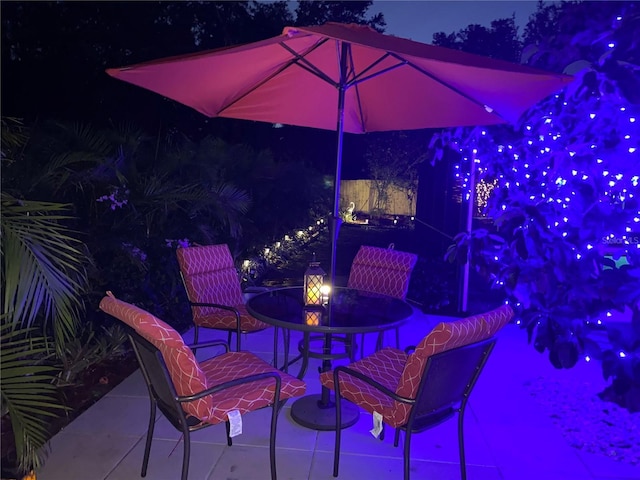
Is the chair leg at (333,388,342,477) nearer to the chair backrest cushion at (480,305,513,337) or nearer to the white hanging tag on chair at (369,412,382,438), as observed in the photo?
the white hanging tag on chair at (369,412,382,438)

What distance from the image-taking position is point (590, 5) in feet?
9.32

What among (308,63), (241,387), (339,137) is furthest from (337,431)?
(308,63)

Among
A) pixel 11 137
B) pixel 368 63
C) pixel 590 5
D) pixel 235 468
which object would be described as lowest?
pixel 235 468

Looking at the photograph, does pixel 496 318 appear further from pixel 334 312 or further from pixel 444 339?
pixel 334 312

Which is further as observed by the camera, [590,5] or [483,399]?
[483,399]

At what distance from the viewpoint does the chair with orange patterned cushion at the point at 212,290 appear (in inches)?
138

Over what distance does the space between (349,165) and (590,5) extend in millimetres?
12653

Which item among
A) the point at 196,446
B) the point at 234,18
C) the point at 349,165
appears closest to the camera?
the point at 196,446

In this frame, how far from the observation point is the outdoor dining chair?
3.50 metres

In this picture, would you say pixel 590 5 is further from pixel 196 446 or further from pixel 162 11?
pixel 162 11

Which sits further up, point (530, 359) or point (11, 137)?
point (11, 137)

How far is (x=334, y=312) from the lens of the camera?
9.57 ft

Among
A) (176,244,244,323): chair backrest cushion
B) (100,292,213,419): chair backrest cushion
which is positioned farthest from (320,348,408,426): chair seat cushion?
(176,244,244,323): chair backrest cushion

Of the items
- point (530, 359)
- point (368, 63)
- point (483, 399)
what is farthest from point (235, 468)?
point (530, 359)
